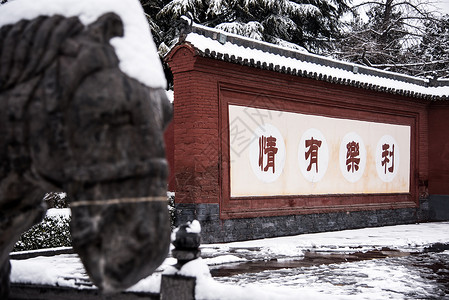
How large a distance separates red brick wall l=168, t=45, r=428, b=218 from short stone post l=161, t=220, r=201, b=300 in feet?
22.4

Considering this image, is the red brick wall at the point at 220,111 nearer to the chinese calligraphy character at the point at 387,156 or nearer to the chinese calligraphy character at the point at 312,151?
the chinese calligraphy character at the point at 312,151

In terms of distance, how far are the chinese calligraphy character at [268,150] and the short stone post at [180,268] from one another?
7839 mm

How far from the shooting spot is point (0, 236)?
54.6 inches

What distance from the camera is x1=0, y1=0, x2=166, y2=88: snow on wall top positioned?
1240mm

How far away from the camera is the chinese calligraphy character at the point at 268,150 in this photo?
34.6 ft

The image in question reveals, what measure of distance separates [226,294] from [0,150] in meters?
1.15

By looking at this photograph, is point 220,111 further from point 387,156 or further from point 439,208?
point 439,208

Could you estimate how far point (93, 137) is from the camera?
118 centimetres

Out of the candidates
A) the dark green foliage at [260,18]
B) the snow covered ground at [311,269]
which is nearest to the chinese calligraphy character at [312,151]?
the snow covered ground at [311,269]

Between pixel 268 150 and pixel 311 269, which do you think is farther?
pixel 268 150

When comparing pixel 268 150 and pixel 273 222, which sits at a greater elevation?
pixel 268 150

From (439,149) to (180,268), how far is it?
44.9 ft

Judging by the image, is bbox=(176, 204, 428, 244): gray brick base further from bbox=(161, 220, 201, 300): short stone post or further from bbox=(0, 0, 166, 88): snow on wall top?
bbox=(0, 0, 166, 88): snow on wall top

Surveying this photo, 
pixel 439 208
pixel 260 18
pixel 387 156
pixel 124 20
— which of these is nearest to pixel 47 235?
pixel 124 20
